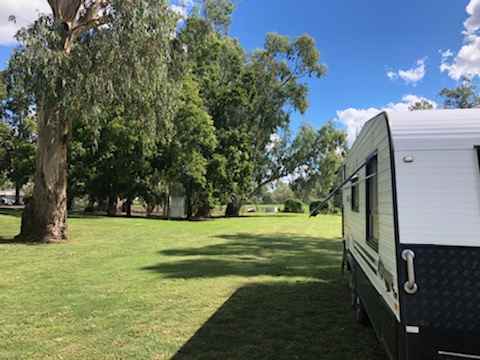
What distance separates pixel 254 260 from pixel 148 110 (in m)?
6.29

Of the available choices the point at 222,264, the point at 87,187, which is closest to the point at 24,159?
the point at 87,187

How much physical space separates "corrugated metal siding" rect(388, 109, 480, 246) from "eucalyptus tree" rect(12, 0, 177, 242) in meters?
10.5

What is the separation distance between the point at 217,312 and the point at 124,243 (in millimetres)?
7950

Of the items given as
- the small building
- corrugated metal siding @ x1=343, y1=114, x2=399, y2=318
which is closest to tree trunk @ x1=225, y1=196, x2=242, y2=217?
the small building

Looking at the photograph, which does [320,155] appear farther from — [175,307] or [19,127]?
[175,307]

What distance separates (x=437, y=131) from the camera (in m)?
2.56

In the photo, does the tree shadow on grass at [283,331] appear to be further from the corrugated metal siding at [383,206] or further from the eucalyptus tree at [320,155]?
the eucalyptus tree at [320,155]

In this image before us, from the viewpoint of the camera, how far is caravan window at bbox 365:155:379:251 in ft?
11.0

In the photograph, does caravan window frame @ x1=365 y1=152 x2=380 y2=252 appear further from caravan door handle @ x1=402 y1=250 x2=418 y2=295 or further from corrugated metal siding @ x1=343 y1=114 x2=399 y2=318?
caravan door handle @ x1=402 y1=250 x2=418 y2=295

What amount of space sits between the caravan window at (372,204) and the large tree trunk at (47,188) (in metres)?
10.8

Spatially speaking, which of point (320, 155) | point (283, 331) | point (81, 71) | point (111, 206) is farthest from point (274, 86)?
point (283, 331)

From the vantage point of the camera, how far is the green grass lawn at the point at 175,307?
402 cm

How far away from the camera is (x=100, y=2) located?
12.2 metres

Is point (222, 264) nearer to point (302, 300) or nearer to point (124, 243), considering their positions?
point (302, 300)
